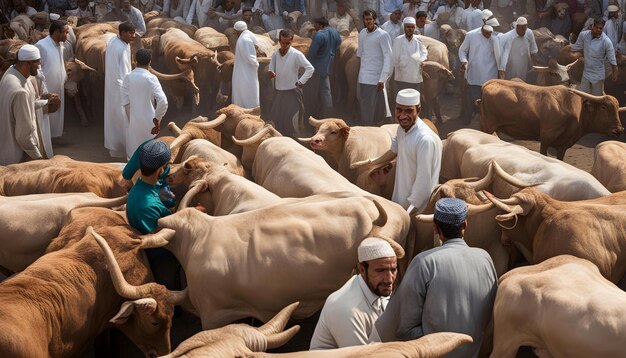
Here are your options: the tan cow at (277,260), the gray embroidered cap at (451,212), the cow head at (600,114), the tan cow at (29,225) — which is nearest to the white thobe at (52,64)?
the tan cow at (29,225)

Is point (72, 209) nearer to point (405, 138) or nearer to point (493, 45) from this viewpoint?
point (405, 138)

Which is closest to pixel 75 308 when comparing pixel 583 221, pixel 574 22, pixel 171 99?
pixel 583 221

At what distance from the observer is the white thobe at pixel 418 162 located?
7172 millimetres

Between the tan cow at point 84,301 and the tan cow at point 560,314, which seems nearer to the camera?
the tan cow at point 560,314

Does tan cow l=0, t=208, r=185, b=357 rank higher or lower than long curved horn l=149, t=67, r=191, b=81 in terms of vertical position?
higher

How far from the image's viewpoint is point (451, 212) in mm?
5020

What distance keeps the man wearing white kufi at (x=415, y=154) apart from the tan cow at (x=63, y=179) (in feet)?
7.63

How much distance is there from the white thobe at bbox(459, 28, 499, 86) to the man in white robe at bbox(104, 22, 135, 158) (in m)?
4.62

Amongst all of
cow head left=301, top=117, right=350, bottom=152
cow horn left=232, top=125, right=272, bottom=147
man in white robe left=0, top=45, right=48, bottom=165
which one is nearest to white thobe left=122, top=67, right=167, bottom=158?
man in white robe left=0, top=45, right=48, bottom=165

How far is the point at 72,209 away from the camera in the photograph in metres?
6.87

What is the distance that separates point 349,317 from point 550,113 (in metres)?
6.93

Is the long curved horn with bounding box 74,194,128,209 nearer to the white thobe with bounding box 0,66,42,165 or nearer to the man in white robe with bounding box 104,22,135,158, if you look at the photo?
the white thobe with bounding box 0,66,42,165

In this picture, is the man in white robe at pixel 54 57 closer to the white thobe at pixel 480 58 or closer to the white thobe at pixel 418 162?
the white thobe at pixel 480 58

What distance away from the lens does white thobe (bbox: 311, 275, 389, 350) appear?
4691 mm
